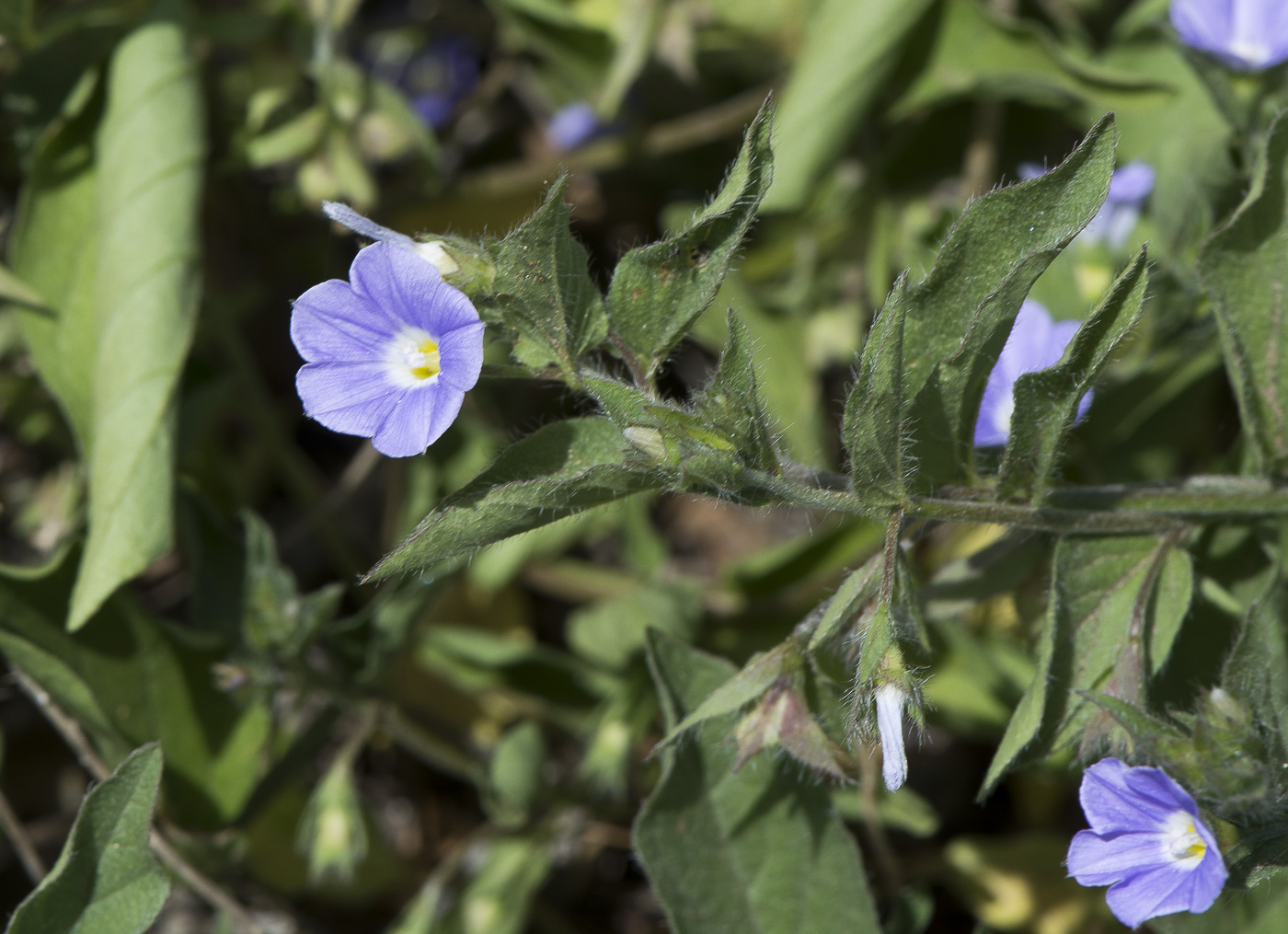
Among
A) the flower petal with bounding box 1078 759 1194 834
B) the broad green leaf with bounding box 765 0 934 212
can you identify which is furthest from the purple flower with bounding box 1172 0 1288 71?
the flower petal with bounding box 1078 759 1194 834

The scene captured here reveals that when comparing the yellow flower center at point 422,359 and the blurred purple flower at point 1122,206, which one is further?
the blurred purple flower at point 1122,206

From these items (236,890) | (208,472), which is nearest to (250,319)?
(208,472)

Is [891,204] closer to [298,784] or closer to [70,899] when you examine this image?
[298,784]

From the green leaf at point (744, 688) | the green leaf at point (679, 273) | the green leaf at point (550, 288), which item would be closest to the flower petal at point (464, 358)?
the green leaf at point (550, 288)

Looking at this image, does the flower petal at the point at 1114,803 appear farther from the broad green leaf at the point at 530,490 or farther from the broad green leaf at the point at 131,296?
the broad green leaf at the point at 131,296

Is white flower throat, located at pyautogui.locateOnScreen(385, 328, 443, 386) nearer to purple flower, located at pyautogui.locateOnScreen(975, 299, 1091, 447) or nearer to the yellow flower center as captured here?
the yellow flower center

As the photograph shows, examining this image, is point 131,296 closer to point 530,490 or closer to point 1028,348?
point 530,490
